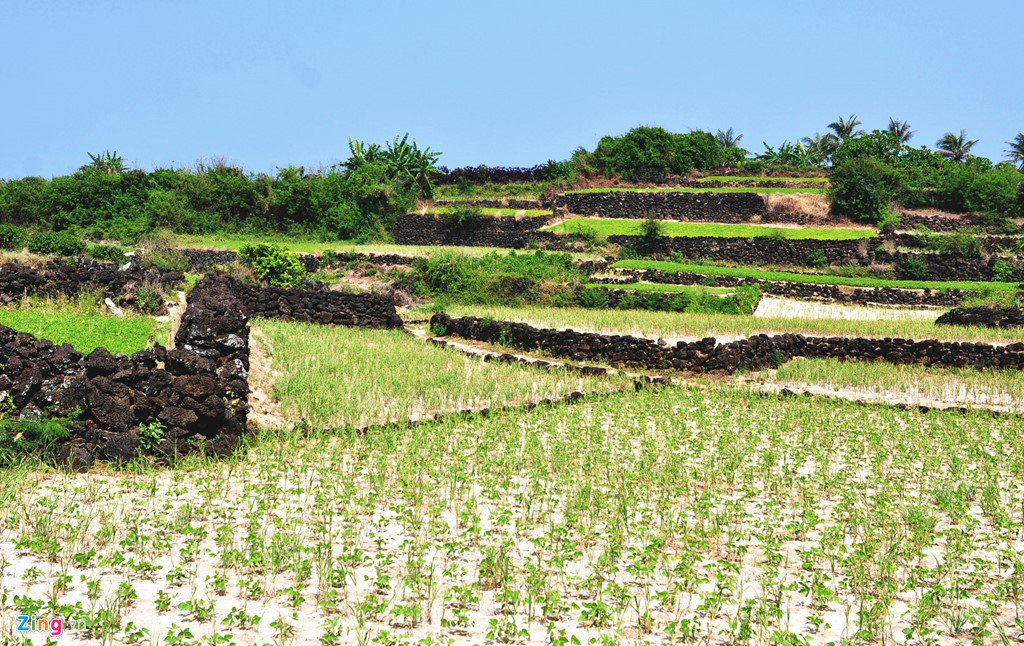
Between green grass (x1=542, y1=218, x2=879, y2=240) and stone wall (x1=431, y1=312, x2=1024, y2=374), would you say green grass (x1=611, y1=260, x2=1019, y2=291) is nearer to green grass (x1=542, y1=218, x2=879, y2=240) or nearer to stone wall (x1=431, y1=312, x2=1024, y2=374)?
green grass (x1=542, y1=218, x2=879, y2=240)

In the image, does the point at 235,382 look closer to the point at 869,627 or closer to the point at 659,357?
the point at 869,627

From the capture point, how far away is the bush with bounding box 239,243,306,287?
30219 millimetres

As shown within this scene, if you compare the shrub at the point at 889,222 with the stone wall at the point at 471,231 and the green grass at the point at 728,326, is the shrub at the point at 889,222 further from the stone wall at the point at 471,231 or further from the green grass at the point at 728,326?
the green grass at the point at 728,326

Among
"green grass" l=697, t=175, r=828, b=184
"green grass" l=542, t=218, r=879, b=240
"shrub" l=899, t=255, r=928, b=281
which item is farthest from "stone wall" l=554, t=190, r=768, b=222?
"shrub" l=899, t=255, r=928, b=281

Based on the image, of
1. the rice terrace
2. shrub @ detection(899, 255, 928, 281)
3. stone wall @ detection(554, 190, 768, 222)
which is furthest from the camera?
stone wall @ detection(554, 190, 768, 222)

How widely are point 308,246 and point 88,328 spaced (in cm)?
3444

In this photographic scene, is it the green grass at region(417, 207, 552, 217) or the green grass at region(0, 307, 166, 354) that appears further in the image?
the green grass at region(417, 207, 552, 217)

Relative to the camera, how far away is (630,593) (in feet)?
21.6

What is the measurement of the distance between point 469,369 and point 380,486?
345 inches

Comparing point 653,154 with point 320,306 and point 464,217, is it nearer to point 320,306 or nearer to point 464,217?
point 464,217

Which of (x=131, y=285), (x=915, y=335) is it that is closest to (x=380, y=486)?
(x=131, y=285)

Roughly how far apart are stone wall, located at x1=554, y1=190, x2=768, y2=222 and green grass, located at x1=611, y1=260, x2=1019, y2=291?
984cm

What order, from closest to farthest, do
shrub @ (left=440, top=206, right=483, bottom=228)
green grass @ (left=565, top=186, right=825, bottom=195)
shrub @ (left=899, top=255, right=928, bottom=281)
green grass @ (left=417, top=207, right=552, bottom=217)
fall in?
shrub @ (left=899, top=255, right=928, bottom=281)
green grass @ (left=565, top=186, right=825, bottom=195)
green grass @ (left=417, top=207, right=552, bottom=217)
shrub @ (left=440, top=206, right=483, bottom=228)

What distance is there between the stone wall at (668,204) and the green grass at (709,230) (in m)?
1.01
